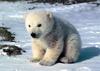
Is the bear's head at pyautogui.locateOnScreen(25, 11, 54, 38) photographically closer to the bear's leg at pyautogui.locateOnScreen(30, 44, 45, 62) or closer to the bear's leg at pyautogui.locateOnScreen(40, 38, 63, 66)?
the bear's leg at pyautogui.locateOnScreen(40, 38, 63, 66)

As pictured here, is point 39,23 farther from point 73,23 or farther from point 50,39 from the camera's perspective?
point 73,23

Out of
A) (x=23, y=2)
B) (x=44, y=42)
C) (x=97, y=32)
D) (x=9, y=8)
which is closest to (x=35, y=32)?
(x=44, y=42)

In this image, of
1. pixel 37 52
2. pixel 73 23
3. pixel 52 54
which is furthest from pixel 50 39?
pixel 73 23

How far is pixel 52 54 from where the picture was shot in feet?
20.2

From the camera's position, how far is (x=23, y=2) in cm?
1802

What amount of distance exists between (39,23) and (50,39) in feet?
1.36

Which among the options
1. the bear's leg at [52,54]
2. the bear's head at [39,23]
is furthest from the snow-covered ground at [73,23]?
the bear's head at [39,23]

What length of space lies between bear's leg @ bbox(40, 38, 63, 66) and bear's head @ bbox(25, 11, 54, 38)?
0.91 feet

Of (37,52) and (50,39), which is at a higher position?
(50,39)

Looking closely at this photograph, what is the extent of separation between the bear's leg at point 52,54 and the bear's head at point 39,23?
28cm

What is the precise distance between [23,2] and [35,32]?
12225mm

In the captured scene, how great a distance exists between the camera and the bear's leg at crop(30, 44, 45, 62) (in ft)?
21.2

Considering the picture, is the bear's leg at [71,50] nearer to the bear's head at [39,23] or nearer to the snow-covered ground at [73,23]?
the snow-covered ground at [73,23]

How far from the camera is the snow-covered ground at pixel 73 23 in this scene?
6.19 metres
